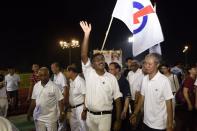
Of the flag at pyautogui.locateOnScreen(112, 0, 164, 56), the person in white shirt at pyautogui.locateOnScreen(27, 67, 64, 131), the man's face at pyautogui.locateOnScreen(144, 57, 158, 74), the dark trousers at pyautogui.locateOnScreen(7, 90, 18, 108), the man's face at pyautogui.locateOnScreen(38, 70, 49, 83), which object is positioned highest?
the flag at pyautogui.locateOnScreen(112, 0, 164, 56)

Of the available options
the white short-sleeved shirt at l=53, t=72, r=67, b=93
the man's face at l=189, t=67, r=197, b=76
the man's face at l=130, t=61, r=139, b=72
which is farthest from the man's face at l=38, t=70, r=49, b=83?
the man's face at l=189, t=67, r=197, b=76

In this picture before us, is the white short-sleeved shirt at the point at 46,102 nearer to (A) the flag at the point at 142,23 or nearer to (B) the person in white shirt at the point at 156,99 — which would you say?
(B) the person in white shirt at the point at 156,99

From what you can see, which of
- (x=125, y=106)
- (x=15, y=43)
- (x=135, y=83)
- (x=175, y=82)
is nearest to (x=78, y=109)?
(x=125, y=106)

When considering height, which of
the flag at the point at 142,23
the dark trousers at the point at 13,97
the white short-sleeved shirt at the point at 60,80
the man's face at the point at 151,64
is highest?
the flag at the point at 142,23

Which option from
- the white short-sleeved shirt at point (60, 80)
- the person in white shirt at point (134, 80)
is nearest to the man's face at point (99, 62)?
the person in white shirt at point (134, 80)

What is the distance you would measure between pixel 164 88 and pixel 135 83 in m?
3.60

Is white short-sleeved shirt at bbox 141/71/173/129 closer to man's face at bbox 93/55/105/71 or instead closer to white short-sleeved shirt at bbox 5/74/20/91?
man's face at bbox 93/55/105/71

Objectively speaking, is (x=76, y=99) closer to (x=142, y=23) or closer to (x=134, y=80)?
(x=134, y=80)

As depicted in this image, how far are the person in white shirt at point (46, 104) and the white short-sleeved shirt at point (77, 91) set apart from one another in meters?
0.91

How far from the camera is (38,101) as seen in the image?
7.02 meters

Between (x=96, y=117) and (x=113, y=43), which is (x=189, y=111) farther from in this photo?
(x=113, y=43)

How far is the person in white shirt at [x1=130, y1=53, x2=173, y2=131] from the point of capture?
17.7 ft

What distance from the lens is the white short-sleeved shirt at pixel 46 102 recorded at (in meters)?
7.00

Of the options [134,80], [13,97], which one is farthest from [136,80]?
[13,97]
